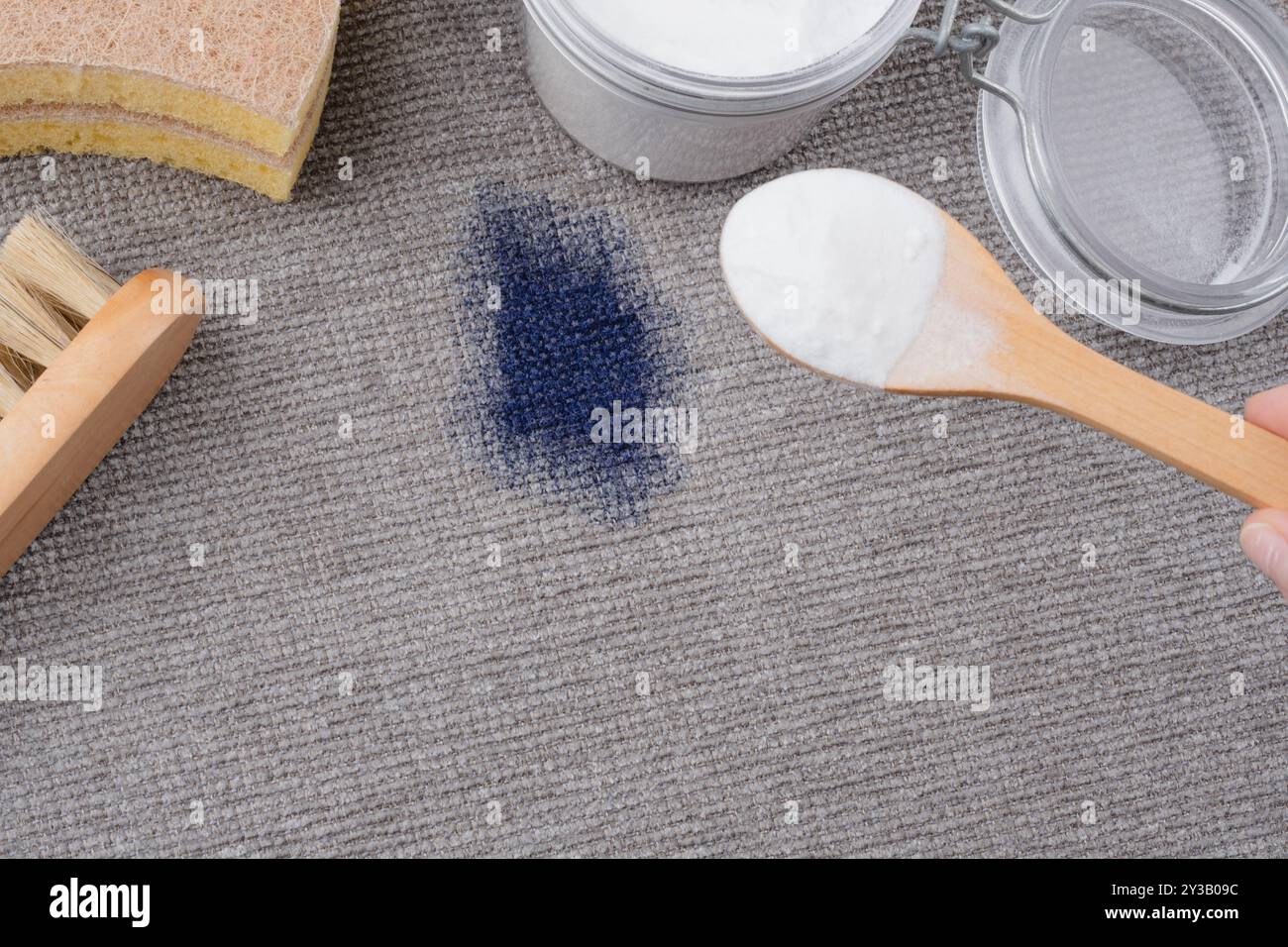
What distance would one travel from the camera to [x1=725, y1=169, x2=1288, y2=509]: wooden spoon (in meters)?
0.43

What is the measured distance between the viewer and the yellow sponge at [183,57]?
46cm

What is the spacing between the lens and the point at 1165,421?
0.43 meters

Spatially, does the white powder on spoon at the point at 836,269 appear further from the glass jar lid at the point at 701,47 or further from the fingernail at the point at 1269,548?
the fingernail at the point at 1269,548

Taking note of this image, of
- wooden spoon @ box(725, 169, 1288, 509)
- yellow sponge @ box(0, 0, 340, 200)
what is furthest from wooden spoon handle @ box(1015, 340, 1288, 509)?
yellow sponge @ box(0, 0, 340, 200)

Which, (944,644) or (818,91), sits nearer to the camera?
(818,91)

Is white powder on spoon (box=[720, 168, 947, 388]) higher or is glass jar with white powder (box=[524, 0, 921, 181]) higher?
glass jar with white powder (box=[524, 0, 921, 181])

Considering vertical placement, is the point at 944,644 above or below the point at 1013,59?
below

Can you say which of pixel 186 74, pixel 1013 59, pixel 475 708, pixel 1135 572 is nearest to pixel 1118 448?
pixel 1135 572

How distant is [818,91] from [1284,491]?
0.79 feet

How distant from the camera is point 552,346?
522 millimetres

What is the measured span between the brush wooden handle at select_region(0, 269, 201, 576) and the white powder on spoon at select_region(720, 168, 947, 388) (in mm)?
245

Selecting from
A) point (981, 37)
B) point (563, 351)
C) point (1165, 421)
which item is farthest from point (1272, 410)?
point (563, 351)

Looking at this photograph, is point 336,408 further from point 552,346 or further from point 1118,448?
point 1118,448

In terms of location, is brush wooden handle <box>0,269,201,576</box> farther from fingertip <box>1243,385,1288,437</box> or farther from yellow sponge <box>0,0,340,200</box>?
fingertip <box>1243,385,1288,437</box>
